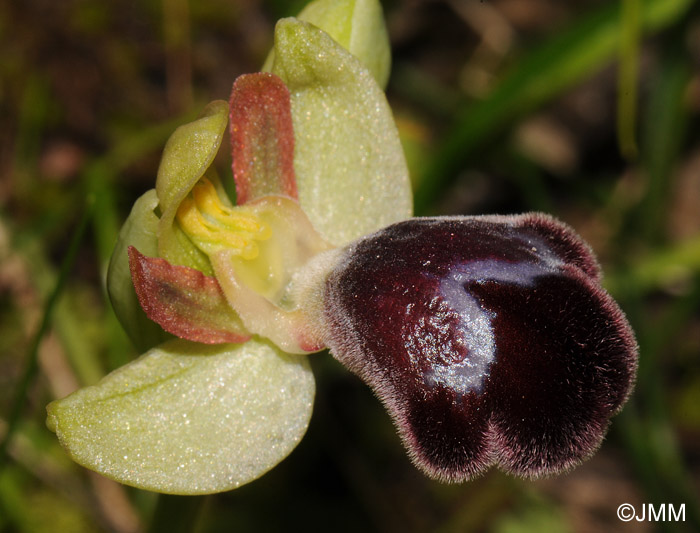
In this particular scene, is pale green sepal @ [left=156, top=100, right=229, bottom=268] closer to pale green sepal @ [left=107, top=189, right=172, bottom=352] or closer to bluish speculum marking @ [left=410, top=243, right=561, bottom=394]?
pale green sepal @ [left=107, top=189, right=172, bottom=352]

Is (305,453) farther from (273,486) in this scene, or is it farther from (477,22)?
(477,22)

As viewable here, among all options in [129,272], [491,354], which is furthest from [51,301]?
[491,354]

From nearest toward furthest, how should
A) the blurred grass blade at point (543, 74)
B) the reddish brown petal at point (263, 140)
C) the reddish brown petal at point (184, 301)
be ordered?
the reddish brown petal at point (184, 301)
the reddish brown petal at point (263, 140)
the blurred grass blade at point (543, 74)

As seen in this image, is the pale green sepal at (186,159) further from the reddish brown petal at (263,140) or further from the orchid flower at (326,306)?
the reddish brown petal at (263,140)

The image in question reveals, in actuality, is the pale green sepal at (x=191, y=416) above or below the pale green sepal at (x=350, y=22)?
below

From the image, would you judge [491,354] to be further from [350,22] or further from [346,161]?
[350,22]

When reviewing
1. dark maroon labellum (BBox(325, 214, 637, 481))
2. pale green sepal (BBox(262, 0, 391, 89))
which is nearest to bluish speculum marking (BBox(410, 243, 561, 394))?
dark maroon labellum (BBox(325, 214, 637, 481))

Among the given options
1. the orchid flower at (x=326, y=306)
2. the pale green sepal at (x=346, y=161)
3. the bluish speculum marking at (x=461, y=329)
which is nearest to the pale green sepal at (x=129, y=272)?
the orchid flower at (x=326, y=306)
